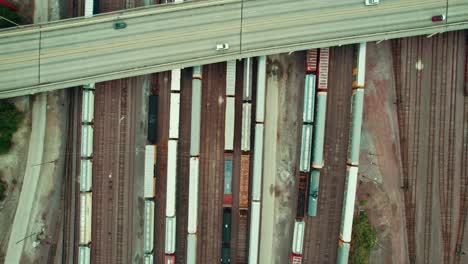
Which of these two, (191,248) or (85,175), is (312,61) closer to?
(191,248)

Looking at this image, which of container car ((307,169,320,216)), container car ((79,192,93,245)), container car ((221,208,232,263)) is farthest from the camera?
container car ((221,208,232,263))

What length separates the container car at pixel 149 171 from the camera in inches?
2584

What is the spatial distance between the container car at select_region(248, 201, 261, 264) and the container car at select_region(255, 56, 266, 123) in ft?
54.3

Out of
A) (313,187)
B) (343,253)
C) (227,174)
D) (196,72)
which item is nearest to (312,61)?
(196,72)

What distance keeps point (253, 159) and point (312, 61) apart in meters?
21.9

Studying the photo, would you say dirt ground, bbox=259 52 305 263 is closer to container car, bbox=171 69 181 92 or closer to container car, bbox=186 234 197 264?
container car, bbox=186 234 197 264

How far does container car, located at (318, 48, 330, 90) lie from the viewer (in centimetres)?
6378

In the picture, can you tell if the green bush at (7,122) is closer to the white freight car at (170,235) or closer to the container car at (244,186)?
the white freight car at (170,235)

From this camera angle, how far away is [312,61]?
2518 inches

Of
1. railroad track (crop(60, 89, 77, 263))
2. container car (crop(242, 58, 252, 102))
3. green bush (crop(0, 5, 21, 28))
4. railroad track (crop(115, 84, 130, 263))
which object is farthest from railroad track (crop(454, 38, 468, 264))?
green bush (crop(0, 5, 21, 28))

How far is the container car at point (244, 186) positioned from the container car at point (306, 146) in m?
10.6

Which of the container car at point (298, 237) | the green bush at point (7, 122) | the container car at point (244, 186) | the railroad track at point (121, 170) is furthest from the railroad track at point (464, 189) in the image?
the green bush at point (7, 122)

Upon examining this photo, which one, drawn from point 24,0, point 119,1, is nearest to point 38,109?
point 24,0

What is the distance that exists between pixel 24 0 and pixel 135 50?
26595mm
